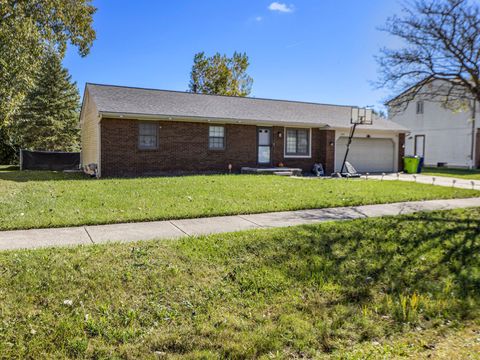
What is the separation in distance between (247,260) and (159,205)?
3.83m

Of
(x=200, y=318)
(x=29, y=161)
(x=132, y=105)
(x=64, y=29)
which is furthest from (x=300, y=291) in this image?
(x=29, y=161)

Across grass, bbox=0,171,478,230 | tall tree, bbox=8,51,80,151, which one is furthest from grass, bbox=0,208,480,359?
tall tree, bbox=8,51,80,151

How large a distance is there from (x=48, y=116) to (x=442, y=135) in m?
32.6

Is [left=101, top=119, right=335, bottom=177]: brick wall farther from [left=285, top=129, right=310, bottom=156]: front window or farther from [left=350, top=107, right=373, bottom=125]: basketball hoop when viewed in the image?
[left=350, top=107, right=373, bottom=125]: basketball hoop

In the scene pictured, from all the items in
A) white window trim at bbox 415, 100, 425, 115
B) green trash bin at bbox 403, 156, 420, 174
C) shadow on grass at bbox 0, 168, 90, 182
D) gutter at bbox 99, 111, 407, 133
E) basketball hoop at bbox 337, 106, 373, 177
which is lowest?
shadow on grass at bbox 0, 168, 90, 182

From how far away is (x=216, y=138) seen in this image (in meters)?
17.5

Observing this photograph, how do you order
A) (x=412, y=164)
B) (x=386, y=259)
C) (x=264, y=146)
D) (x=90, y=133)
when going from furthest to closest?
1. (x=412, y=164)
2. (x=264, y=146)
3. (x=90, y=133)
4. (x=386, y=259)

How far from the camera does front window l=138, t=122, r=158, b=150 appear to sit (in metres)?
15.8

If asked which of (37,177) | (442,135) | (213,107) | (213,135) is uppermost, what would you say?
(213,107)

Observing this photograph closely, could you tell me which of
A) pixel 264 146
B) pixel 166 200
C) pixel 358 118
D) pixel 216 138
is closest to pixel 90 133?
pixel 216 138

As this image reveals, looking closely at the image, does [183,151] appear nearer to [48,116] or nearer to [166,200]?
[166,200]

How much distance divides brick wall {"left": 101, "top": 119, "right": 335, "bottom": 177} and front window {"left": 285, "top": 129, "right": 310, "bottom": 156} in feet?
1.21

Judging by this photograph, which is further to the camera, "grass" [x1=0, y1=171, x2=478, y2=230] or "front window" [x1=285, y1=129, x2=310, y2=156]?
"front window" [x1=285, y1=129, x2=310, y2=156]

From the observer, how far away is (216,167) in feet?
56.8
